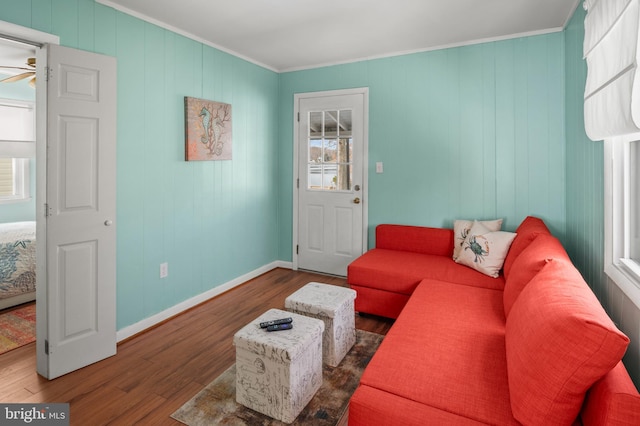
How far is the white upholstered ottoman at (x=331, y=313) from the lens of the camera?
2.31 metres

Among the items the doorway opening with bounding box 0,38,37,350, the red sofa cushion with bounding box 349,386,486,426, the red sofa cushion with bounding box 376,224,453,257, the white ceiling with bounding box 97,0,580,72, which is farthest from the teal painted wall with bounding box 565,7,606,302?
the doorway opening with bounding box 0,38,37,350

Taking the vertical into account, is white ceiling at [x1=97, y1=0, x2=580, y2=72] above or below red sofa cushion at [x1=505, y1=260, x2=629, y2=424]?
above

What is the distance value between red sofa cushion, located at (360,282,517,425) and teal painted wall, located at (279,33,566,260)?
4.65ft

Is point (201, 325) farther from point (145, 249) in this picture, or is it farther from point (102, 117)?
point (102, 117)

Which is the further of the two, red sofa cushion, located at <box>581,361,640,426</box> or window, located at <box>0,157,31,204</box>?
window, located at <box>0,157,31,204</box>

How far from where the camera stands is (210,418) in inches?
73.3

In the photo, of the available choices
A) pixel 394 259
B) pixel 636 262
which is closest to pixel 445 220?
pixel 394 259

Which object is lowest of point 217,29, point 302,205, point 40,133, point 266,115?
point 302,205

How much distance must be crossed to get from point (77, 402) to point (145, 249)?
117 centimetres

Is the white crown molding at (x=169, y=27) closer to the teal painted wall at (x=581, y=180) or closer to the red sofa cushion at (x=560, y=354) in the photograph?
the teal painted wall at (x=581, y=180)

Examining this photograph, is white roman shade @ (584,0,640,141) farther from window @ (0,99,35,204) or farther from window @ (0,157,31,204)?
window @ (0,157,31,204)

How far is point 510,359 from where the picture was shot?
4.55 ft

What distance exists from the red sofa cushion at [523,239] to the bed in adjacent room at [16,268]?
→ 3928mm

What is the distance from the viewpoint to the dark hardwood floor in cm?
196
